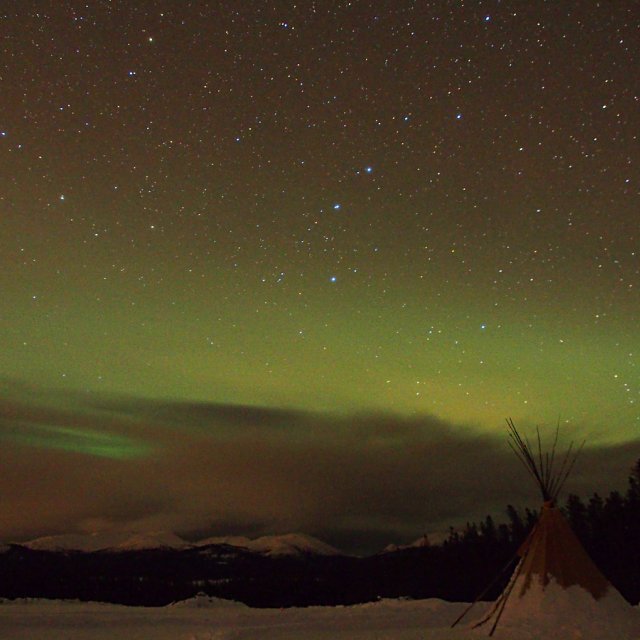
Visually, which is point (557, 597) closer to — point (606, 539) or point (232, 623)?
point (232, 623)

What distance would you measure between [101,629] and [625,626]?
11479 millimetres

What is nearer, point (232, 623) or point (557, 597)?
point (557, 597)

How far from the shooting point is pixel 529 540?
41.3 ft

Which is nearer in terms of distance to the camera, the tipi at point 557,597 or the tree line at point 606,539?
the tipi at point 557,597

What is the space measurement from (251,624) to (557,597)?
294 inches

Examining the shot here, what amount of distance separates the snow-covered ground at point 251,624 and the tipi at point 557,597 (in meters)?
0.19

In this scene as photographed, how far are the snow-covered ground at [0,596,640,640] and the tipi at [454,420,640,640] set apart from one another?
7.4 inches

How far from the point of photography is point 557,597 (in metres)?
11.2

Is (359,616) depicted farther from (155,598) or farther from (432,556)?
(432,556)

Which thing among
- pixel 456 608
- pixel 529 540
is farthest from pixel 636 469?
pixel 529 540

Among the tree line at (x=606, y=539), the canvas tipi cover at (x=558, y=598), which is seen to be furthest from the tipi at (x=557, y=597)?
the tree line at (x=606, y=539)

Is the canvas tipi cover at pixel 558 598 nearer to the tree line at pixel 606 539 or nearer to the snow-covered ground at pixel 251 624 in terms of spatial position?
the snow-covered ground at pixel 251 624

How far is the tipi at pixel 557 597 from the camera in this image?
1058 cm

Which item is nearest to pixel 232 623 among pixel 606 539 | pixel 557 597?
pixel 557 597
